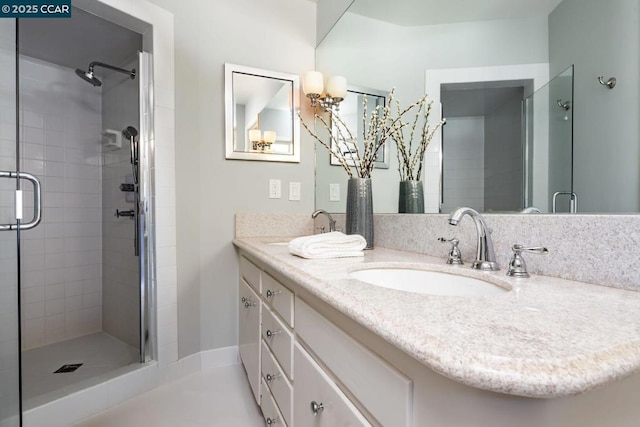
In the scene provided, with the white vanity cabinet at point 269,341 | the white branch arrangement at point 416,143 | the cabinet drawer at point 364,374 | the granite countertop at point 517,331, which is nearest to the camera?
the granite countertop at point 517,331

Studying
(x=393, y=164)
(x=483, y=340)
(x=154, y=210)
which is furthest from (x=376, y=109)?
(x=483, y=340)

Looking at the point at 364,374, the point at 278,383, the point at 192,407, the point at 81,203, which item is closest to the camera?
the point at 364,374

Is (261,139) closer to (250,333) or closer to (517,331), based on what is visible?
(250,333)

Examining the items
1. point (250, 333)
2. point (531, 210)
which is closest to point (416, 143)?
point (531, 210)

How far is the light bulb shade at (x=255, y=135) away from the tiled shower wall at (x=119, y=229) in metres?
0.89

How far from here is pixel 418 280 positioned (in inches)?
38.9

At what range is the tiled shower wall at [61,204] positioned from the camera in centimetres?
235

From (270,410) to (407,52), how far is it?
1.53m

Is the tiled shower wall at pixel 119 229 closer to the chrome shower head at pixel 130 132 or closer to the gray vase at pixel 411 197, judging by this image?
the chrome shower head at pixel 130 132

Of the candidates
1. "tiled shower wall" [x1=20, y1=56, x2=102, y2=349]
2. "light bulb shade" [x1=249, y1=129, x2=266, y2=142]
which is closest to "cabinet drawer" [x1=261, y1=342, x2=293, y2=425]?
"light bulb shade" [x1=249, y1=129, x2=266, y2=142]

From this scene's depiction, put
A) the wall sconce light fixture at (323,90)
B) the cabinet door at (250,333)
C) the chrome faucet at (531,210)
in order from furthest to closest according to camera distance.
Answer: the wall sconce light fixture at (323,90) → the cabinet door at (250,333) → the chrome faucet at (531,210)

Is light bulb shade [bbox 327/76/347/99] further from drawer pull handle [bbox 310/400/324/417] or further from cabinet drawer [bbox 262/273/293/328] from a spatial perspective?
drawer pull handle [bbox 310/400/324/417]

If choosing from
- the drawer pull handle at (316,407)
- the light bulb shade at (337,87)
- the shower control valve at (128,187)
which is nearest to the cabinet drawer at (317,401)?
the drawer pull handle at (316,407)

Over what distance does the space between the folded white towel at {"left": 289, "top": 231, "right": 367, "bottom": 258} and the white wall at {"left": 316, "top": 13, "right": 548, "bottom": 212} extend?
392mm
